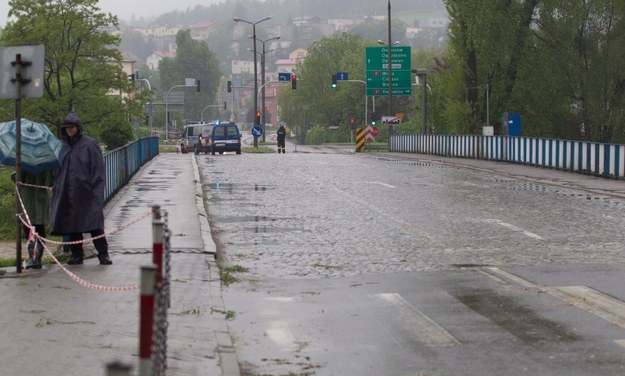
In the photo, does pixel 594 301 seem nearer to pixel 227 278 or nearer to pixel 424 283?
pixel 424 283

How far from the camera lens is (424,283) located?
11930 millimetres

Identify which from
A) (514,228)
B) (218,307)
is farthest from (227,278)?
(514,228)

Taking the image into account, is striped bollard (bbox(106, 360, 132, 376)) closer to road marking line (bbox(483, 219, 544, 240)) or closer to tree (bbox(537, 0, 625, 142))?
road marking line (bbox(483, 219, 544, 240))

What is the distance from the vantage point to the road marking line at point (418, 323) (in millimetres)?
8883

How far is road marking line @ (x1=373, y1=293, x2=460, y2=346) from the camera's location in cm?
888

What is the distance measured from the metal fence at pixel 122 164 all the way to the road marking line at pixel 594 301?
11.1 m

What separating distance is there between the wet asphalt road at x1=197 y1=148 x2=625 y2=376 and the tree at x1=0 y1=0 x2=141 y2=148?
1778cm

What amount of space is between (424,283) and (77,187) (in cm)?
394

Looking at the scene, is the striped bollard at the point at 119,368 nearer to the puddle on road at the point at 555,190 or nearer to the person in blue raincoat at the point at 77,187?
the person in blue raincoat at the point at 77,187

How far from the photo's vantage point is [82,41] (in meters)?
41.3

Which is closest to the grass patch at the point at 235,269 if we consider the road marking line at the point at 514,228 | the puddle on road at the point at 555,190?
the road marking line at the point at 514,228

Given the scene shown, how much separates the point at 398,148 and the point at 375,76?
9203mm

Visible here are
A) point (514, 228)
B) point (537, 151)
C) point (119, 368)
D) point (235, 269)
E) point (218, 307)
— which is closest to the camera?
point (119, 368)

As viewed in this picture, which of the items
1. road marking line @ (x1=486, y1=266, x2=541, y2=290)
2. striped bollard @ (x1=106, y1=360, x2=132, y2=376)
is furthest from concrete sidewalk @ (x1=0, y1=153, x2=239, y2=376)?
striped bollard @ (x1=106, y1=360, x2=132, y2=376)
